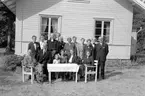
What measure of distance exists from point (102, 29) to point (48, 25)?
3.33 m

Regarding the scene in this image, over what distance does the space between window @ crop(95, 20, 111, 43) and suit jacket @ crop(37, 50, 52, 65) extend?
538cm

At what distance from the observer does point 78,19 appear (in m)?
13.0

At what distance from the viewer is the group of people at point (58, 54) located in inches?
332

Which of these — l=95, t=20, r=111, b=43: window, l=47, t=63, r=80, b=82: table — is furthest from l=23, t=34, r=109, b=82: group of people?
l=95, t=20, r=111, b=43: window

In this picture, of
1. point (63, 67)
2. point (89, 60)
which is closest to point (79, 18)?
point (89, 60)

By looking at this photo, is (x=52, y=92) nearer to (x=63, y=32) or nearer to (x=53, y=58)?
(x=53, y=58)

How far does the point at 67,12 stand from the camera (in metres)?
12.8

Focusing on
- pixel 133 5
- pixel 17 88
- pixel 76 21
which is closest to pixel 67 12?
pixel 76 21

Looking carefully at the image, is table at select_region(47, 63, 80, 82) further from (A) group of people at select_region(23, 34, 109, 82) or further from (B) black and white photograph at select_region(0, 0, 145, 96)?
(A) group of people at select_region(23, 34, 109, 82)

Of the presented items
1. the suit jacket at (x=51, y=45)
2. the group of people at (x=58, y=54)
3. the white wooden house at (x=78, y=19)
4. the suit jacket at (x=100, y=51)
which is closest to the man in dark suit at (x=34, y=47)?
the group of people at (x=58, y=54)

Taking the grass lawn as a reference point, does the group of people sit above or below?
above

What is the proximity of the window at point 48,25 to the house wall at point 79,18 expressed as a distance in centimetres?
26

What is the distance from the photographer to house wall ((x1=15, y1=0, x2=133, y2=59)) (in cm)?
1241

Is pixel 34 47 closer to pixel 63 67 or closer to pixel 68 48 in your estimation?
pixel 68 48
